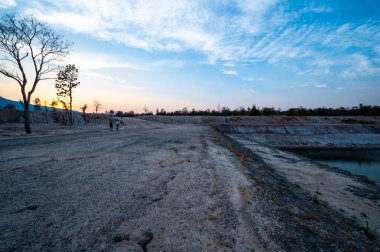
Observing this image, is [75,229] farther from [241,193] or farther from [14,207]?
[241,193]

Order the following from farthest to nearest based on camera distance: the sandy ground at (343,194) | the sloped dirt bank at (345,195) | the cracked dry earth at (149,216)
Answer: the sandy ground at (343,194), the sloped dirt bank at (345,195), the cracked dry earth at (149,216)

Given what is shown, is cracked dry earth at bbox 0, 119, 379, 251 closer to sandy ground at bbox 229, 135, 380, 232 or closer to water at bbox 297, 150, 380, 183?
sandy ground at bbox 229, 135, 380, 232

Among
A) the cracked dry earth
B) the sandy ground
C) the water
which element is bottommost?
the water

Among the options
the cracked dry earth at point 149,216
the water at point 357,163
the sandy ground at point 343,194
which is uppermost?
the cracked dry earth at point 149,216

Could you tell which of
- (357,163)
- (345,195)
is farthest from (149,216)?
(357,163)

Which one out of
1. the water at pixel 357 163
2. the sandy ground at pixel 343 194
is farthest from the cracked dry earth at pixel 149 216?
the water at pixel 357 163

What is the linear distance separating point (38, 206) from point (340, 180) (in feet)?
43.5

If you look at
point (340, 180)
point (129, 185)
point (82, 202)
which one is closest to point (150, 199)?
point (129, 185)

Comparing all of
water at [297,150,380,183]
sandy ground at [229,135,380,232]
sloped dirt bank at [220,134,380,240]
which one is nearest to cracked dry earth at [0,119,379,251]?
sloped dirt bank at [220,134,380,240]

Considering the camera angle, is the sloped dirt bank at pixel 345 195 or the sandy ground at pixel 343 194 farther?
the sandy ground at pixel 343 194

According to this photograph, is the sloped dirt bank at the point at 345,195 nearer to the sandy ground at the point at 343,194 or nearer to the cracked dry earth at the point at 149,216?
the sandy ground at the point at 343,194

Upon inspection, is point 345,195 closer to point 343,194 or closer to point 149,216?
point 343,194

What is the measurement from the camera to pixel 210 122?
Result: 180 feet

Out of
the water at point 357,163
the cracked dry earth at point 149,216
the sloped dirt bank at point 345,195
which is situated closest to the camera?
the cracked dry earth at point 149,216
